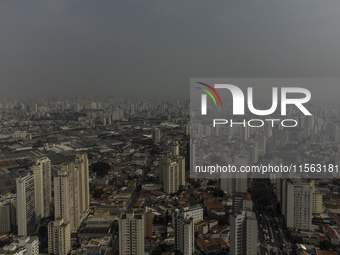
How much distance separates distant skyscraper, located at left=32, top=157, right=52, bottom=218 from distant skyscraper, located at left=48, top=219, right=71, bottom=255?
0.81m

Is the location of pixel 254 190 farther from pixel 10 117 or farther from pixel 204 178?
pixel 10 117

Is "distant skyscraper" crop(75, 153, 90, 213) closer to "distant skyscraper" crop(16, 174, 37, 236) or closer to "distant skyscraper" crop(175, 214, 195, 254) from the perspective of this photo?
"distant skyscraper" crop(16, 174, 37, 236)

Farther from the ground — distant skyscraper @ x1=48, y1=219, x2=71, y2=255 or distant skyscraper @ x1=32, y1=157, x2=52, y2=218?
distant skyscraper @ x1=32, y1=157, x2=52, y2=218

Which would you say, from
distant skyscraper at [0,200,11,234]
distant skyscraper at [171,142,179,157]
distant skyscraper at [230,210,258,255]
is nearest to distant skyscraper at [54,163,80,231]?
distant skyscraper at [0,200,11,234]

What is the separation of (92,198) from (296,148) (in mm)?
3426

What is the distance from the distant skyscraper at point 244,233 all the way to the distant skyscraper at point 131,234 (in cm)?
85

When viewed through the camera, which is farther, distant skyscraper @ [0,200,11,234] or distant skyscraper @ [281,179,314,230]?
distant skyscraper @ [281,179,314,230]

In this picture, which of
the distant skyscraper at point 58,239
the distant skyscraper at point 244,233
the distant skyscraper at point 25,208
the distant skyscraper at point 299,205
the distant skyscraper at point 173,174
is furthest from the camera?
the distant skyscraper at point 173,174

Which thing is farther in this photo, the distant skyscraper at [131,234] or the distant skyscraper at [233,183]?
the distant skyscraper at [233,183]

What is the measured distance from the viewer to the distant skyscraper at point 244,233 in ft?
9.01

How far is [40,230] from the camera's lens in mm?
3625

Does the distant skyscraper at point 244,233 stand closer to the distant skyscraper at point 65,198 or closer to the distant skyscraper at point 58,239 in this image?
the distant skyscraper at point 58,239

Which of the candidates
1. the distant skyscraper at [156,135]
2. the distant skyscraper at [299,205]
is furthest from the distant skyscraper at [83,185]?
the distant skyscraper at [156,135]

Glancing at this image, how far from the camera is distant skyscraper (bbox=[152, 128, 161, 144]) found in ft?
28.6
